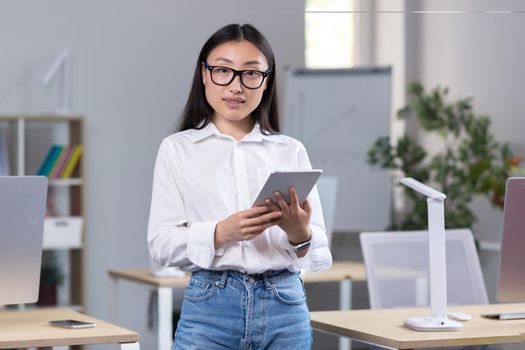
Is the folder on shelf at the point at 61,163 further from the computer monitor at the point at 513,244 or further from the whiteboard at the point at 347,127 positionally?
the computer monitor at the point at 513,244

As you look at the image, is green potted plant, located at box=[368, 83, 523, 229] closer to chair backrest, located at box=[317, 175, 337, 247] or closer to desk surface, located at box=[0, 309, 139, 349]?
chair backrest, located at box=[317, 175, 337, 247]

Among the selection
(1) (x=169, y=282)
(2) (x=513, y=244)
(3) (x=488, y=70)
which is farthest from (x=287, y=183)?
(3) (x=488, y=70)

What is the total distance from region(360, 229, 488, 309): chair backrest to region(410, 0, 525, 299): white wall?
6.31ft

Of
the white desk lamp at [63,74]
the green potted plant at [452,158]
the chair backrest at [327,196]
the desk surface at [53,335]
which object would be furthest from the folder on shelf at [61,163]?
the desk surface at [53,335]

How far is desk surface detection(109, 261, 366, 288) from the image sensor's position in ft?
12.8

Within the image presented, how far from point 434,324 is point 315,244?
496 millimetres

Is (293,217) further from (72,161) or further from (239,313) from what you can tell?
(72,161)

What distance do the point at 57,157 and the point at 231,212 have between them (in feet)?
10.9

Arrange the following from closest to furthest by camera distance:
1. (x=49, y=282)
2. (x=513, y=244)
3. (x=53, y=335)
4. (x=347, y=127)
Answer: (x=53, y=335)
(x=513, y=244)
(x=49, y=282)
(x=347, y=127)

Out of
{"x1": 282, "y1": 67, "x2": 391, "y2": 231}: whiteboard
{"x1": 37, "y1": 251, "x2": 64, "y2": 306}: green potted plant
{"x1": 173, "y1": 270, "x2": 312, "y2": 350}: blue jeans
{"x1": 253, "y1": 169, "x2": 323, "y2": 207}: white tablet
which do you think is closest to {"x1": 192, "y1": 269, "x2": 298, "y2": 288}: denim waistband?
{"x1": 173, "y1": 270, "x2": 312, "y2": 350}: blue jeans

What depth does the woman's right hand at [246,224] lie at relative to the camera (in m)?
1.88

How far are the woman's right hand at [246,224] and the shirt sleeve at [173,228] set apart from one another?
0.02 metres

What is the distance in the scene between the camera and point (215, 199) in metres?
2.01

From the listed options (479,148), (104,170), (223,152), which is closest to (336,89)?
(479,148)
